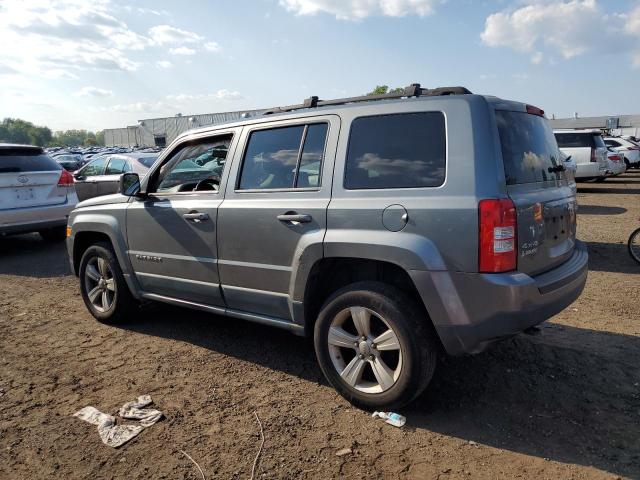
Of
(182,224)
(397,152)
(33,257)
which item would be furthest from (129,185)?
(33,257)

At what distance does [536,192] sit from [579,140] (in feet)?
50.5

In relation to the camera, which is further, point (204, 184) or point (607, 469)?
point (204, 184)

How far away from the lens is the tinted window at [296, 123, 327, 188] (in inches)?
137

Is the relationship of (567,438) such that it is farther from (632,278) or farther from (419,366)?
(632,278)

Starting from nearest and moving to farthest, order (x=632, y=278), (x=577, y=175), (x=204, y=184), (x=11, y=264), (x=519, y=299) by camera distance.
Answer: (x=519, y=299), (x=204, y=184), (x=632, y=278), (x=11, y=264), (x=577, y=175)

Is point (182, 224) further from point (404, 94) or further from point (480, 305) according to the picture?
point (480, 305)

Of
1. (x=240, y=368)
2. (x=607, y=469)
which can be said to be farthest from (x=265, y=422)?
(x=607, y=469)

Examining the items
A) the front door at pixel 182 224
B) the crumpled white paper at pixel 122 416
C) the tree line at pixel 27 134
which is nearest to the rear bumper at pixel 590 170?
the front door at pixel 182 224

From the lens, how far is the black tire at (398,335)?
3.00 meters

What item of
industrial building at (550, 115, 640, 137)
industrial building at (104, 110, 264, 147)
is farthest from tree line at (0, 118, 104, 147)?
industrial building at (550, 115, 640, 137)

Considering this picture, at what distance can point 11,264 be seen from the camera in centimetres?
803

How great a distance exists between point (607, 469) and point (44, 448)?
3145 mm

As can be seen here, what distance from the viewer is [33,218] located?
8422 mm

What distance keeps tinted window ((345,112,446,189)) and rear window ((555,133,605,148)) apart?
49.8 ft
